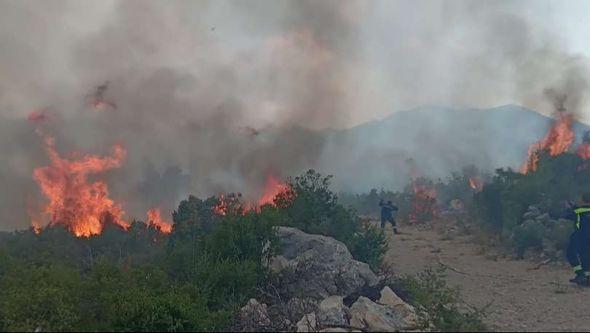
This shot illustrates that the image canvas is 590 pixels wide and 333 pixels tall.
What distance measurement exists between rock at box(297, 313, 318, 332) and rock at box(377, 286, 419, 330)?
1493mm

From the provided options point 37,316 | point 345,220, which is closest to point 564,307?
point 345,220

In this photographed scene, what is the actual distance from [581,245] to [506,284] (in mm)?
2020

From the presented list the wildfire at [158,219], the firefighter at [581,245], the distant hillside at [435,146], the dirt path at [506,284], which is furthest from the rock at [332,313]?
the distant hillside at [435,146]

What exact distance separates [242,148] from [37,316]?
88.5ft

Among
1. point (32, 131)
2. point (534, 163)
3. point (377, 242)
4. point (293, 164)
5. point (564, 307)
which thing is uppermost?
point (32, 131)

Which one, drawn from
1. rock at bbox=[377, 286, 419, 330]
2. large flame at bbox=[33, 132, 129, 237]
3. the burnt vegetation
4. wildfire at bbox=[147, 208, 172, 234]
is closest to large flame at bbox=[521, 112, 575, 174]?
the burnt vegetation

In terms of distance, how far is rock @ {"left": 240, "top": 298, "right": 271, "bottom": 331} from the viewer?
25.8 ft

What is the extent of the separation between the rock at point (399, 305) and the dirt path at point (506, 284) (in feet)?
4.35

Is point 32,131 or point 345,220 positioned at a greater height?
point 32,131

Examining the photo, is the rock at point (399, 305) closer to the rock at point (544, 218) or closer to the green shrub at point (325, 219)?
the green shrub at point (325, 219)

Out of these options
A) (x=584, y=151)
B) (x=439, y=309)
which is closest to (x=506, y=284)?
(x=439, y=309)

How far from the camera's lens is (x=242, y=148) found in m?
33.4

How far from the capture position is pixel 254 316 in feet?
26.9

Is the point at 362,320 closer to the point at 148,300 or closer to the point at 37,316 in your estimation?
the point at 148,300
